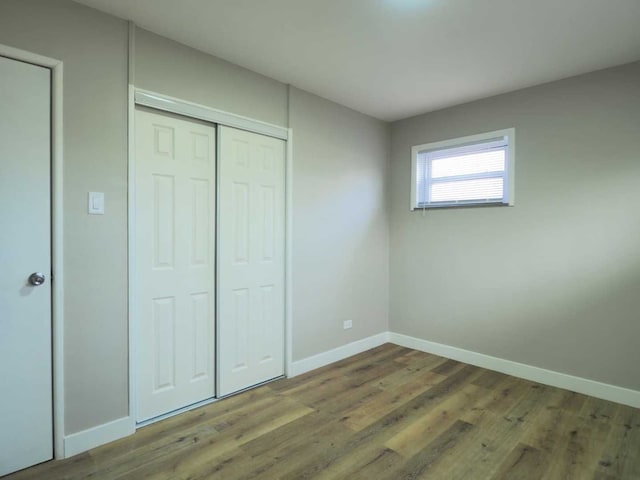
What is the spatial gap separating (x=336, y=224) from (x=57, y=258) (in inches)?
89.3

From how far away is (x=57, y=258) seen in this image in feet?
6.18

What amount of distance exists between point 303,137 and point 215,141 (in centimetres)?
87

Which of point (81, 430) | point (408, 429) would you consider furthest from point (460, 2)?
point (81, 430)

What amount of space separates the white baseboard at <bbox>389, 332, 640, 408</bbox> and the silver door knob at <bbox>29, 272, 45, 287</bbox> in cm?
335

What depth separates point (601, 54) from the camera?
2441 millimetres

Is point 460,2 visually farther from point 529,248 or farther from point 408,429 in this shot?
point 408,429

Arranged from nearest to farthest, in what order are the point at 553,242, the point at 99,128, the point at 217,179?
the point at 99,128 → the point at 217,179 → the point at 553,242

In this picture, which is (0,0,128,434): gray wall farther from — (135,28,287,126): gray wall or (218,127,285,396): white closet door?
(218,127,285,396): white closet door

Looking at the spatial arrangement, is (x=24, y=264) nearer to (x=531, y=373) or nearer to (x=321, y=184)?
(x=321, y=184)

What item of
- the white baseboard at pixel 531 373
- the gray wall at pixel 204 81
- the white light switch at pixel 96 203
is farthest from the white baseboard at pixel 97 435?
the white baseboard at pixel 531 373

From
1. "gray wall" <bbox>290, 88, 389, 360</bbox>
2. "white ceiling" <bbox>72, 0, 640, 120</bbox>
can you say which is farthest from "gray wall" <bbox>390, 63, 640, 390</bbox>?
"gray wall" <bbox>290, 88, 389, 360</bbox>

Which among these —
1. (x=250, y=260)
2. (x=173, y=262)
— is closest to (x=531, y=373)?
(x=250, y=260)

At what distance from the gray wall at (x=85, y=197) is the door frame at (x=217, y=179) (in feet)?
0.12

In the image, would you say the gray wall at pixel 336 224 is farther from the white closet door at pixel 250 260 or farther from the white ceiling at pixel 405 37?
the white ceiling at pixel 405 37
